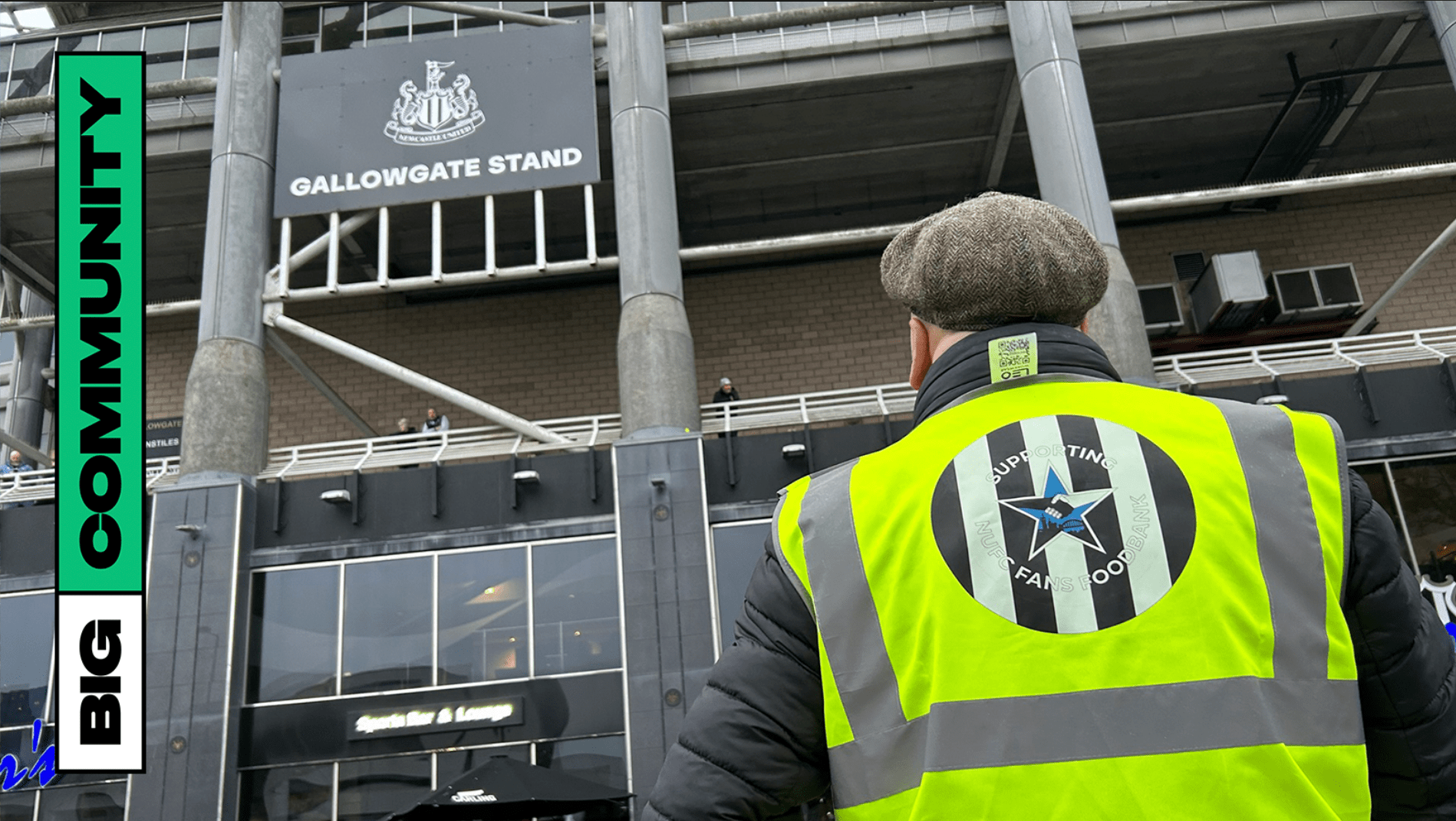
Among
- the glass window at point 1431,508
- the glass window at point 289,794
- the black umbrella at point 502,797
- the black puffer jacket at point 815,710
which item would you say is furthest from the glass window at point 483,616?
the black puffer jacket at point 815,710

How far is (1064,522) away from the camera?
135 cm

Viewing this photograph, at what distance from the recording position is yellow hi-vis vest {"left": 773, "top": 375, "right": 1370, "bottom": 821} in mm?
1228

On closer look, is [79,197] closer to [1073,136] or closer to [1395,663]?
[1395,663]

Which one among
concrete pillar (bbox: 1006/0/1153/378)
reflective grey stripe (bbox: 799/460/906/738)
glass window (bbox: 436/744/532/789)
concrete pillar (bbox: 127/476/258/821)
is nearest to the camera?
reflective grey stripe (bbox: 799/460/906/738)

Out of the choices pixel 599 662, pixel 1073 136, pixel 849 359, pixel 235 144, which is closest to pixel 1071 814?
pixel 599 662

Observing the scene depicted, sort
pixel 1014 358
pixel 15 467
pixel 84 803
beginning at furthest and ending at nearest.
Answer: pixel 15 467 < pixel 84 803 < pixel 1014 358

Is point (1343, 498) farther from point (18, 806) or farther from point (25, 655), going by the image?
point (25, 655)

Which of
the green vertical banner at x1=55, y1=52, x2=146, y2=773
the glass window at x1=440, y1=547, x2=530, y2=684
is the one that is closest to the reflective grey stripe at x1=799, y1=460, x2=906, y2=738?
the green vertical banner at x1=55, y1=52, x2=146, y2=773

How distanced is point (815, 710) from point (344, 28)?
25.1 metres

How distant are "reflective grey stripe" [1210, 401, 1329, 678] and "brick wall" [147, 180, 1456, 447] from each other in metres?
25.5

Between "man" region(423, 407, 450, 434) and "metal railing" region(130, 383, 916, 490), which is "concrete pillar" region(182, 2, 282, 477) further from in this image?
"man" region(423, 407, 450, 434)

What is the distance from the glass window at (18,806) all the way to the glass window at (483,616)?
6815 millimetres

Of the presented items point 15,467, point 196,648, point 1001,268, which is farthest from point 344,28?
point 1001,268

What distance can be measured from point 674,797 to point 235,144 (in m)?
22.3
